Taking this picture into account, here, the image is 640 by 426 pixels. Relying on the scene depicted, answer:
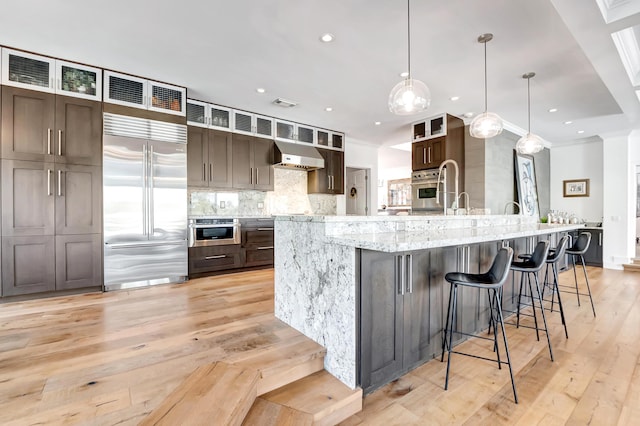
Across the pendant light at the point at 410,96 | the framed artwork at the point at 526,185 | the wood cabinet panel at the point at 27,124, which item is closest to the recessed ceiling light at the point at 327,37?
the pendant light at the point at 410,96

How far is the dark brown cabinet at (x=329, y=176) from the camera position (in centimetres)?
623

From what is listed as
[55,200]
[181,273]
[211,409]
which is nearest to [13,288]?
[55,200]

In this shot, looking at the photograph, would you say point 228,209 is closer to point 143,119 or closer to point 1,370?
point 143,119

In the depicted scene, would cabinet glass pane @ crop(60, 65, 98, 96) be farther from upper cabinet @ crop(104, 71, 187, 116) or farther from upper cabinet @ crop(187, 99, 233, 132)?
upper cabinet @ crop(187, 99, 233, 132)

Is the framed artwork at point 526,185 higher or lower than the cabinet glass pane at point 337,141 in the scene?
lower

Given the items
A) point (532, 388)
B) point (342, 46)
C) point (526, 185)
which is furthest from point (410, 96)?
point (526, 185)

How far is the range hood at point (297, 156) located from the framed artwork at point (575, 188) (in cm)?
583

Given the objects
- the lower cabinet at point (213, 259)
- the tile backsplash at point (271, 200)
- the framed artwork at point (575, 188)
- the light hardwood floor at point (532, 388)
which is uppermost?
the framed artwork at point (575, 188)

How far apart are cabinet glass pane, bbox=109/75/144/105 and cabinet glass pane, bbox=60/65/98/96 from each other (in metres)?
0.18

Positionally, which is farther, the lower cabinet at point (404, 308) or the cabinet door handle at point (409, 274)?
the cabinet door handle at point (409, 274)

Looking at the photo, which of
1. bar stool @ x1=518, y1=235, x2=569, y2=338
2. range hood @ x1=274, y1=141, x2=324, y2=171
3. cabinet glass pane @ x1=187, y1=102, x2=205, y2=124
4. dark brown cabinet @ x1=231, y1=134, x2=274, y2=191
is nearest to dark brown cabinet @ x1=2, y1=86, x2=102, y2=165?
cabinet glass pane @ x1=187, y1=102, x2=205, y2=124

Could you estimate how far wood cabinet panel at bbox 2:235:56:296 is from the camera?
320 centimetres

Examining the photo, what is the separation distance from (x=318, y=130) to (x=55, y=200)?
4345mm

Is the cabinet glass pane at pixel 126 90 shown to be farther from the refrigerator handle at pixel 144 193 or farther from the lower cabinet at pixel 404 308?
the lower cabinet at pixel 404 308
